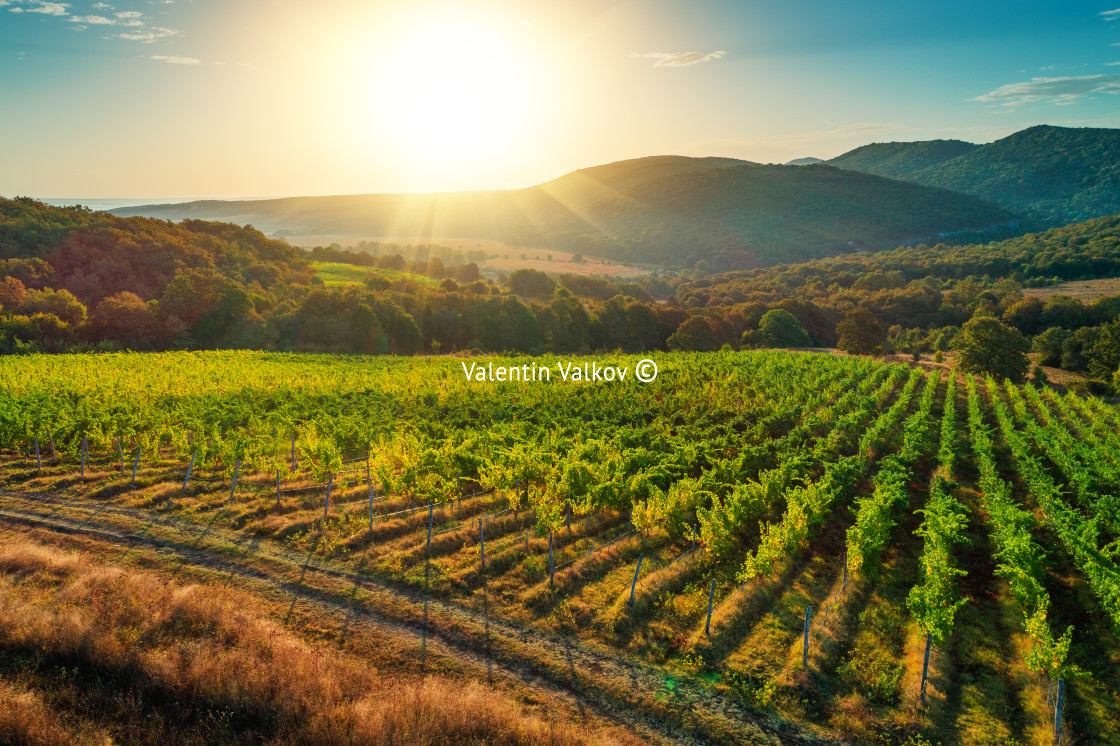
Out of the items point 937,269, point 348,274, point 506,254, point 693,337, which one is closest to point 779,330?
point 693,337

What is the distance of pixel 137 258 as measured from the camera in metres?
61.1

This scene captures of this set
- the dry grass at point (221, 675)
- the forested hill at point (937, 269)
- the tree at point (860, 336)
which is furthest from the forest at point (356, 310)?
the dry grass at point (221, 675)

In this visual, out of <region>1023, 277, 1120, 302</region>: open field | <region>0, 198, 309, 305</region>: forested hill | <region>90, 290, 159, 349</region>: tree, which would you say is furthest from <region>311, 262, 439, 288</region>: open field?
<region>1023, 277, 1120, 302</region>: open field

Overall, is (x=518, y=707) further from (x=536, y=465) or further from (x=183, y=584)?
(x=183, y=584)

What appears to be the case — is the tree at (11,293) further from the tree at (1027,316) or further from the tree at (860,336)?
the tree at (1027,316)

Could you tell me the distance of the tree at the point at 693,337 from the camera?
65.8 m

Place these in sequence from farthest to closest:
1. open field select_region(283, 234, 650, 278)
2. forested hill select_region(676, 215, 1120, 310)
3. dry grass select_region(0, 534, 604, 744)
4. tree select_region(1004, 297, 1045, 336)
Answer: open field select_region(283, 234, 650, 278), forested hill select_region(676, 215, 1120, 310), tree select_region(1004, 297, 1045, 336), dry grass select_region(0, 534, 604, 744)

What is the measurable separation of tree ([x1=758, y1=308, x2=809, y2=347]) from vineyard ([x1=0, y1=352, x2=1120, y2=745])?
4028 centimetres

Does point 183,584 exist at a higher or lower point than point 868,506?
lower

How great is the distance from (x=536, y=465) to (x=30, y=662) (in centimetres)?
1234

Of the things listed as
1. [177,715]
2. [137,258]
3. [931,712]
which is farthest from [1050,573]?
[137,258]

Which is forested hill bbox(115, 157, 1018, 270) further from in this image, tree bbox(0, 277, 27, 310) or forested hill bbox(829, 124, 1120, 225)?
tree bbox(0, 277, 27, 310)

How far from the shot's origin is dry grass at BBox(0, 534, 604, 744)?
8.52m

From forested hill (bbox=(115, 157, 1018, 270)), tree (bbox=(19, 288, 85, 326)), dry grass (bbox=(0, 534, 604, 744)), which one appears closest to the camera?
dry grass (bbox=(0, 534, 604, 744))
